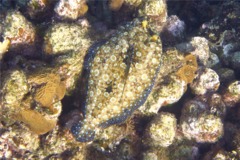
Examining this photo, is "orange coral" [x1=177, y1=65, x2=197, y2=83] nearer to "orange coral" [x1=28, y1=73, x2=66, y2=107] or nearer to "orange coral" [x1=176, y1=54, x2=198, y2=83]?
"orange coral" [x1=176, y1=54, x2=198, y2=83]

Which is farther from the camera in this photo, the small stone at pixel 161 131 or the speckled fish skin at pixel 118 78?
the small stone at pixel 161 131

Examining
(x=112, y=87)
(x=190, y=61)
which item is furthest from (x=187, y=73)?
(x=112, y=87)

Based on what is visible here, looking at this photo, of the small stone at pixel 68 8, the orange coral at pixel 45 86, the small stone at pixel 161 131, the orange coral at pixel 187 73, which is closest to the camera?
the orange coral at pixel 45 86

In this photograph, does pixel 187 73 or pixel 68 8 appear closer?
pixel 187 73

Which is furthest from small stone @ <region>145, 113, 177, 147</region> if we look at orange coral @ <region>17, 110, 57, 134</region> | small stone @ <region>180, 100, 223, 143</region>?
orange coral @ <region>17, 110, 57, 134</region>

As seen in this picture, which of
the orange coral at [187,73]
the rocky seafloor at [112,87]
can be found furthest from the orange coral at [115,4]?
the orange coral at [187,73]

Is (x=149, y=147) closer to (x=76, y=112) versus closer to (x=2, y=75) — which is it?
(x=76, y=112)

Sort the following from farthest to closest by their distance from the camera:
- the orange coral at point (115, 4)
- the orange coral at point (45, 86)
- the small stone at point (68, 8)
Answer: the orange coral at point (115, 4), the small stone at point (68, 8), the orange coral at point (45, 86)

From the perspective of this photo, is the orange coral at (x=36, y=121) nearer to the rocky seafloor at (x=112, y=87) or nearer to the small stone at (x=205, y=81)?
the rocky seafloor at (x=112, y=87)

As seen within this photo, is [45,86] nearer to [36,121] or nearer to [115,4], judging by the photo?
[36,121]
